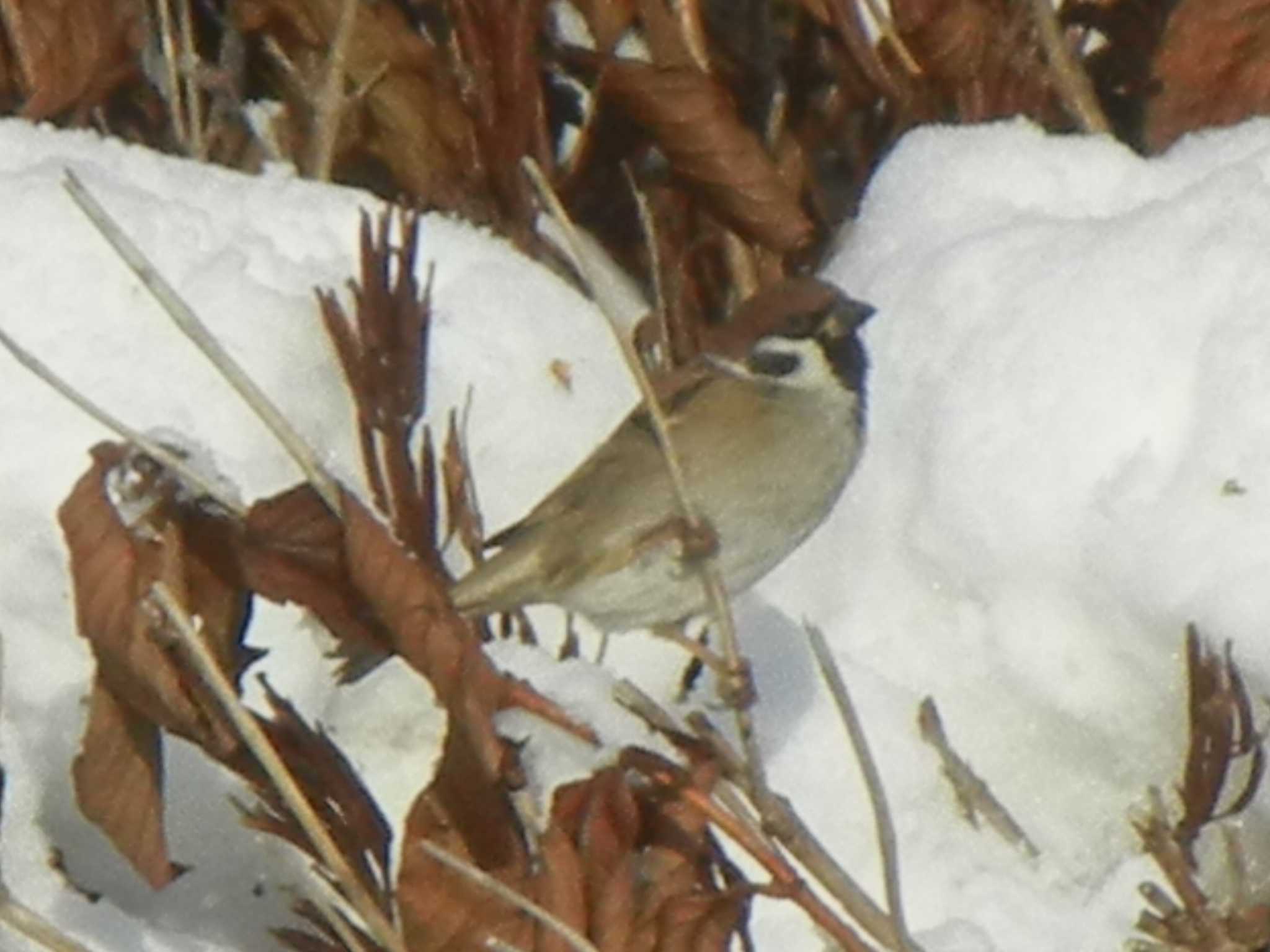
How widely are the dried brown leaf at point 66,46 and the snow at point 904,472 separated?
84mm

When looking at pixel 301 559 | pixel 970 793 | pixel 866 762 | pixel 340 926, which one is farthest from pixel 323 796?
pixel 970 793

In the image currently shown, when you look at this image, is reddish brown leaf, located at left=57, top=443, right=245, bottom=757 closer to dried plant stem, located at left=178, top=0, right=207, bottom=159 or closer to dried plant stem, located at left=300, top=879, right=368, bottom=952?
dried plant stem, located at left=300, top=879, right=368, bottom=952

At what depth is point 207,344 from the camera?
7.57ft

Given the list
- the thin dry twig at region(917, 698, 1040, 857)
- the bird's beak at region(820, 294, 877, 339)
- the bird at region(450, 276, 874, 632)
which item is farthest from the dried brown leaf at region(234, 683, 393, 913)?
the bird's beak at region(820, 294, 877, 339)

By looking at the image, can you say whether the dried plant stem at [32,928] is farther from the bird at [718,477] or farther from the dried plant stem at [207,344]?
the bird at [718,477]

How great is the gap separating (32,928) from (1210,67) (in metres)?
1.78

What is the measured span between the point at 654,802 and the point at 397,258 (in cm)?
87

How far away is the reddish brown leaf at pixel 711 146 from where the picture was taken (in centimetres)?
322

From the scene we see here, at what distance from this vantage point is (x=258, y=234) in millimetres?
3303

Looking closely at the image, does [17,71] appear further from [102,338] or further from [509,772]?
[509,772]

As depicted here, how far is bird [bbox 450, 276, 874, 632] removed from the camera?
3090 mm

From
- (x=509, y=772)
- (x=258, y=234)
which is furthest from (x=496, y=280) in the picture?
(x=509, y=772)

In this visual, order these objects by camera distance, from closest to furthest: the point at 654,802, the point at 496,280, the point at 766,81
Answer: the point at 654,802, the point at 496,280, the point at 766,81

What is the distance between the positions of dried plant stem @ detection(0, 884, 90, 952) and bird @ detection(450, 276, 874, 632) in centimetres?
79
